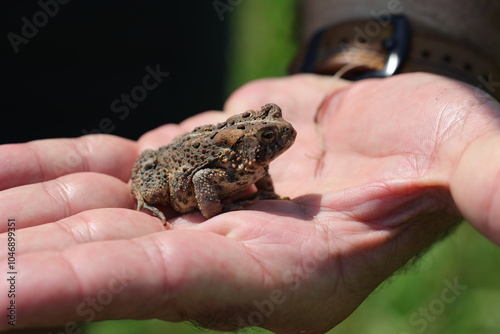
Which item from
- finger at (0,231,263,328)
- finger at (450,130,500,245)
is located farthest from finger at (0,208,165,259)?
finger at (450,130,500,245)

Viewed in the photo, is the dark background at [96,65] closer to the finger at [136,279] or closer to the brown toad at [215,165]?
the brown toad at [215,165]

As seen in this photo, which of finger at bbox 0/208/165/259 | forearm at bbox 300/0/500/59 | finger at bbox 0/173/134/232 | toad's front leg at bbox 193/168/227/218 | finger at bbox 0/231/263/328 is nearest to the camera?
finger at bbox 0/231/263/328

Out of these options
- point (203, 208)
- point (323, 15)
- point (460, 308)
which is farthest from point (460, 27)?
point (203, 208)

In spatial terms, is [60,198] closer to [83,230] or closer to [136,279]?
[83,230]

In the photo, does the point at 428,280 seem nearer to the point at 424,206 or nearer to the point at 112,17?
the point at 424,206

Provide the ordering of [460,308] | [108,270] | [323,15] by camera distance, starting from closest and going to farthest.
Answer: [108,270]
[460,308]
[323,15]

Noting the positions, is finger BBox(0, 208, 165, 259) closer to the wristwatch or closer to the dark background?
the wristwatch

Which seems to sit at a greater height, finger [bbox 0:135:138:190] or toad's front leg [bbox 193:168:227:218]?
finger [bbox 0:135:138:190]

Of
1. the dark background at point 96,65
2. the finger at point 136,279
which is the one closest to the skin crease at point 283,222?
the finger at point 136,279

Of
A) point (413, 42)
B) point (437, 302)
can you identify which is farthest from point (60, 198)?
point (437, 302)
